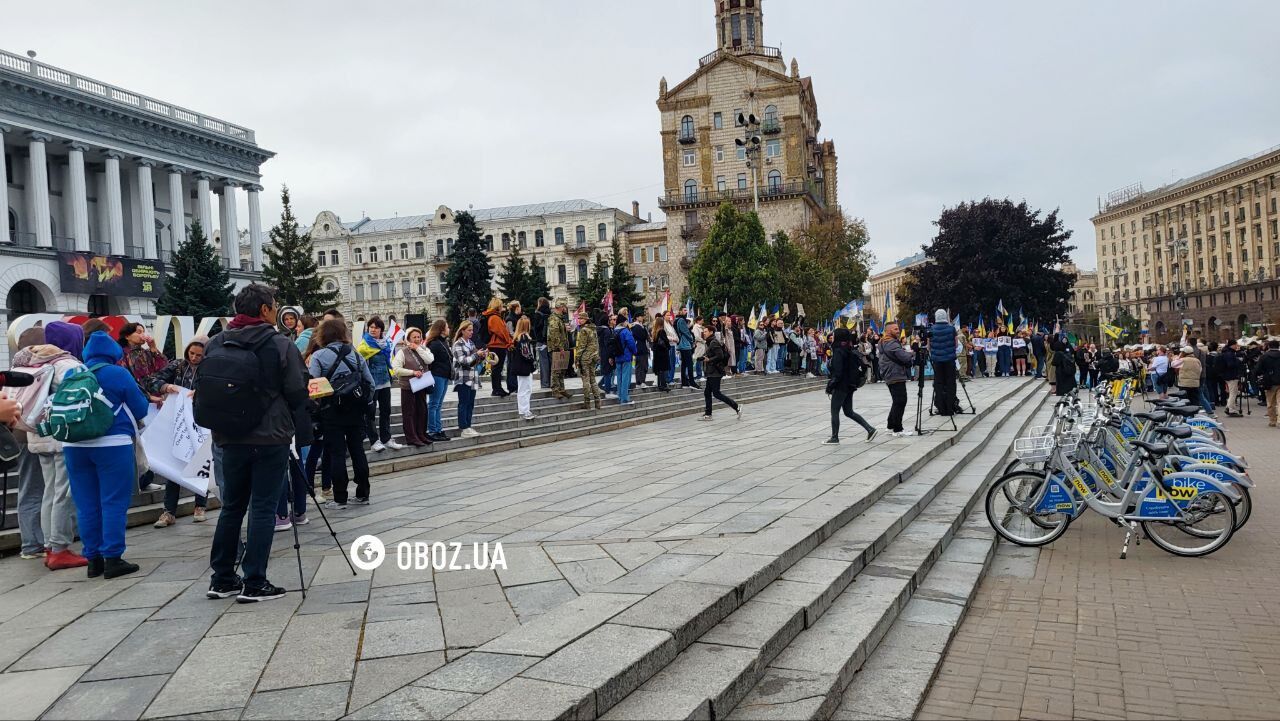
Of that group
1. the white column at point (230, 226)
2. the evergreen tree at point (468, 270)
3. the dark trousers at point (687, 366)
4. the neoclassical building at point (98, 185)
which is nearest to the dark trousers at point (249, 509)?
the dark trousers at point (687, 366)

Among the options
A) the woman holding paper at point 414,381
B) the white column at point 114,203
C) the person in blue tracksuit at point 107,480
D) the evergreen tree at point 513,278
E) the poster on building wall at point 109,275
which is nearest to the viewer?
the person in blue tracksuit at point 107,480

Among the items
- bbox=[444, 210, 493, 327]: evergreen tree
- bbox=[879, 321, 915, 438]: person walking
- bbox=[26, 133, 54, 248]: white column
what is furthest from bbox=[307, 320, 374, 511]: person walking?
bbox=[26, 133, 54, 248]: white column

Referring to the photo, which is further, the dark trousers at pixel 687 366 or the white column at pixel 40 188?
the white column at pixel 40 188

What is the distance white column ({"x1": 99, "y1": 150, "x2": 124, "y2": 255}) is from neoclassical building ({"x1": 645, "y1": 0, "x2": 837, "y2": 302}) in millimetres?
41000

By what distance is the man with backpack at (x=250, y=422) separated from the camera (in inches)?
195

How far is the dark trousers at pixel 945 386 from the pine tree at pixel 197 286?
38664 millimetres

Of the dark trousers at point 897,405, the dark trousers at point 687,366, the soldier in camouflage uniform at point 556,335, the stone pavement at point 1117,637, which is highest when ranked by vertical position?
the soldier in camouflage uniform at point 556,335

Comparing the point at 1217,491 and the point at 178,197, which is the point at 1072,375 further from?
the point at 178,197

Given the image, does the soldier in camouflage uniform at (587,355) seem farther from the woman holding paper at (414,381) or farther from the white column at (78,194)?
the white column at (78,194)

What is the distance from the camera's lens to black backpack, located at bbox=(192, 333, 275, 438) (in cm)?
491

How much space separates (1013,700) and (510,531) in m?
3.95

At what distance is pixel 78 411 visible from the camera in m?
5.71

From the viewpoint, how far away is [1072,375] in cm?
2244

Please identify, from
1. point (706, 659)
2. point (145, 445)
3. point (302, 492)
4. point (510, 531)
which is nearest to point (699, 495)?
point (510, 531)
